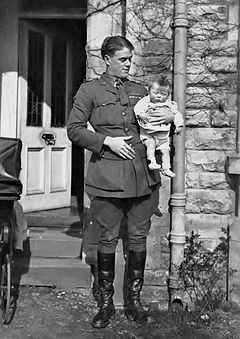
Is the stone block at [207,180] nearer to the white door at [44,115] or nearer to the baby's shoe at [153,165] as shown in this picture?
the baby's shoe at [153,165]

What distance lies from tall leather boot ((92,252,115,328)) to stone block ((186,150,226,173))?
114 centimetres

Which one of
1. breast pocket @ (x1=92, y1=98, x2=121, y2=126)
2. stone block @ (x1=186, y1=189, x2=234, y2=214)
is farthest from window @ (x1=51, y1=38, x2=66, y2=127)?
breast pocket @ (x1=92, y1=98, x2=121, y2=126)

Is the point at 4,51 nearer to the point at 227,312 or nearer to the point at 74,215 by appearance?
the point at 74,215

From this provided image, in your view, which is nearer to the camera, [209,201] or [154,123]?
[154,123]

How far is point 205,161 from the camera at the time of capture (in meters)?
5.15

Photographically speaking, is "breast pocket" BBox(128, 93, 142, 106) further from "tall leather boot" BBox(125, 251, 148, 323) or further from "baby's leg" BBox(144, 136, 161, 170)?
"tall leather boot" BBox(125, 251, 148, 323)

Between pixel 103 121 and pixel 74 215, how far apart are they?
2599 mm

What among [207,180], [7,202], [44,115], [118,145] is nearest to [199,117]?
[207,180]

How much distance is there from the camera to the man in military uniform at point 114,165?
438 cm

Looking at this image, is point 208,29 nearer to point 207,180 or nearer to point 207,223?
point 207,180

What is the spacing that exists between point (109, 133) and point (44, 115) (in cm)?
296

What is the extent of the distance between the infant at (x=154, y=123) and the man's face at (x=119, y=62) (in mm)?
251

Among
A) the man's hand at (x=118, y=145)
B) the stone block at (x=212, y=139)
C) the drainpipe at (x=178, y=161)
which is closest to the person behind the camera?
the man's hand at (x=118, y=145)

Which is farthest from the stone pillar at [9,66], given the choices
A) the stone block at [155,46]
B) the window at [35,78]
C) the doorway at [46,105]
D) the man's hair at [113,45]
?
the man's hair at [113,45]
